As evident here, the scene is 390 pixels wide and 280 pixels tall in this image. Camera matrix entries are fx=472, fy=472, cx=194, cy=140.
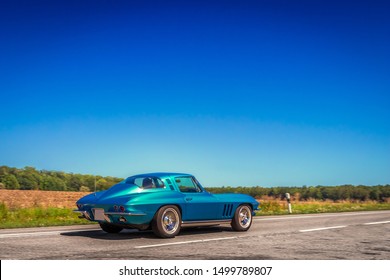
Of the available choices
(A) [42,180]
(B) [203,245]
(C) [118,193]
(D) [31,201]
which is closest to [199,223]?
(C) [118,193]

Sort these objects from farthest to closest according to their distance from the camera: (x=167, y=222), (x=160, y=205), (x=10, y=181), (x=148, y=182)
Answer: (x=10, y=181) → (x=148, y=182) → (x=167, y=222) → (x=160, y=205)

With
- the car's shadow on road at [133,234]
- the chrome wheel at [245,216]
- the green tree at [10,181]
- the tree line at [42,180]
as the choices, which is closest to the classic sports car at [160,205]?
the chrome wheel at [245,216]

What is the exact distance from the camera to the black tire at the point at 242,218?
1132 cm

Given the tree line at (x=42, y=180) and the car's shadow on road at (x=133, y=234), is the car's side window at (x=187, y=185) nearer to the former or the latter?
the car's shadow on road at (x=133, y=234)

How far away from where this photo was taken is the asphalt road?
7047mm

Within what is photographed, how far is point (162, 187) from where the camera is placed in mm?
10125

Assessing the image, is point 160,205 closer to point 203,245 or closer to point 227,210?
point 203,245

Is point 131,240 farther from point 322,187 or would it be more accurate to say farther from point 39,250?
point 322,187

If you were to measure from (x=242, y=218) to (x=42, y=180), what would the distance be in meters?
50.3

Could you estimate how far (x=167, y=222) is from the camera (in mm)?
9836

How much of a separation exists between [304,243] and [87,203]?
461cm

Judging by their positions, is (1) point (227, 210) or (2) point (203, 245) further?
(1) point (227, 210)

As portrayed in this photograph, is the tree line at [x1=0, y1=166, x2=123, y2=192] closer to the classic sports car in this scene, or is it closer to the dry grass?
the dry grass

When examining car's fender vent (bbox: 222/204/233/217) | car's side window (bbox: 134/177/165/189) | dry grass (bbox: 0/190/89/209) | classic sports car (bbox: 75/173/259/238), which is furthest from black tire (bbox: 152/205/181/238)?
dry grass (bbox: 0/190/89/209)
